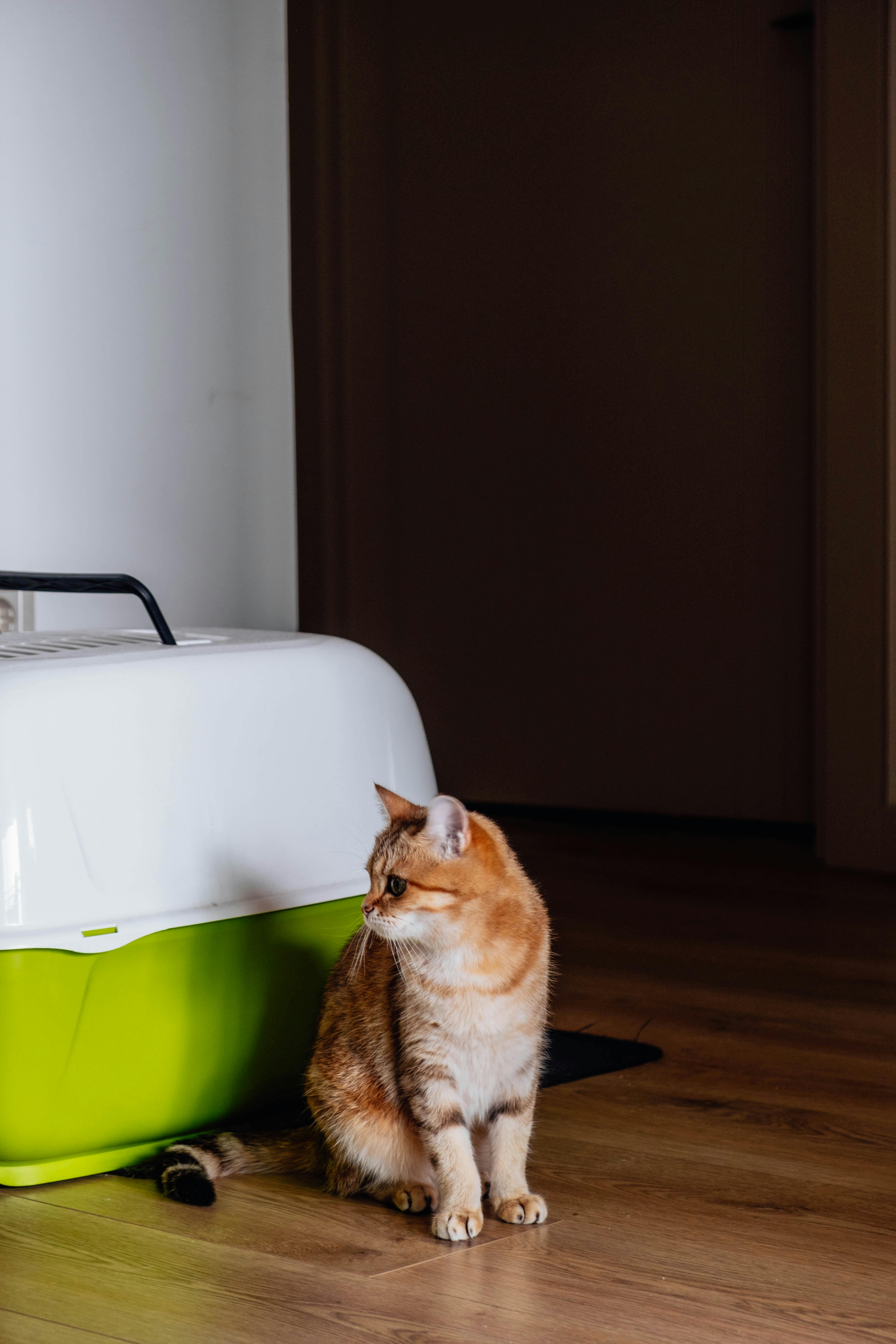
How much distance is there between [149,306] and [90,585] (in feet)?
2.64

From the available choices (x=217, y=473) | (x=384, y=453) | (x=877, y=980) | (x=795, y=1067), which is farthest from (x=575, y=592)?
(x=795, y=1067)

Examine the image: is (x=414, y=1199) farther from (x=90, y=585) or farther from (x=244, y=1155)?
(x=90, y=585)

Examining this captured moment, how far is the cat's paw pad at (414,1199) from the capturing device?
1.21 m

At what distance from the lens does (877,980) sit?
1.93 metres

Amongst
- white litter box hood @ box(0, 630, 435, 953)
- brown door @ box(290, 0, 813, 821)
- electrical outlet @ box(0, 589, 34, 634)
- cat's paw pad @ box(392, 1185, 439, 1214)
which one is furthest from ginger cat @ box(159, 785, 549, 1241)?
brown door @ box(290, 0, 813, 821)

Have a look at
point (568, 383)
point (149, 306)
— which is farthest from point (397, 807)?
point (568, 383)

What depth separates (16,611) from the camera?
1848 millimetres

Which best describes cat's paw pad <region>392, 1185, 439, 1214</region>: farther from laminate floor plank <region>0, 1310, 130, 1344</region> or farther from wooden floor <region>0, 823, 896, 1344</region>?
laminate floor plank <region>0, 1310, 130, 1344</region>

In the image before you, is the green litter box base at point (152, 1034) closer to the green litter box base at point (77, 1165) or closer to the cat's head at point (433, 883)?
the green litter box base at point (77, 1165)

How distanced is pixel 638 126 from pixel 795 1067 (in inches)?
82.8

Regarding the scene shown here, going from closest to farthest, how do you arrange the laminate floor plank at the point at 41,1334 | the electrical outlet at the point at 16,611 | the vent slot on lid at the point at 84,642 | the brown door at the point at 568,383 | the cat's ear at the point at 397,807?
1. the laminate floor plank at the point at 41,1334
2. the cat's ear at the point at 397,807
3. the vent slot on lid at the point at 84,642
4. the electrical outlet at the point at 16,611
5. the brown door at the point at 568,383

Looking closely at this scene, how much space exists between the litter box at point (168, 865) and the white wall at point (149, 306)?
0.56m

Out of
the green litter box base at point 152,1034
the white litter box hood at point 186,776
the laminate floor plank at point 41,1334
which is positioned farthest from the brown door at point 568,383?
the laminate floor plank at point 41,1334

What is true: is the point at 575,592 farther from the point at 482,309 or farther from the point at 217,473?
the point at 217,473
